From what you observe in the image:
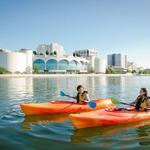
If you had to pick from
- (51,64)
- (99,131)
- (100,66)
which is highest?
(51,64)

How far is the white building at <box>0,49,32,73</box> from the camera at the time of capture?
425 ft

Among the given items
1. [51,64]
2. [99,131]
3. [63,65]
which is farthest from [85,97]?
[63,65]

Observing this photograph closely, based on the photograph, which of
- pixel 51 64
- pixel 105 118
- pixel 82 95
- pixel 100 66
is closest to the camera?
pixel 105 118

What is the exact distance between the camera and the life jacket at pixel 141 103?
11.7 metres

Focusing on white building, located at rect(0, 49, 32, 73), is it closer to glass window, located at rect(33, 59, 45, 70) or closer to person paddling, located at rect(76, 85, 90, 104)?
glass window, located at rect(33, 59, 45, 70)

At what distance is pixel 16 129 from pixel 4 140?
1.47 metres

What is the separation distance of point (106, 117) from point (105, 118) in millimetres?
78

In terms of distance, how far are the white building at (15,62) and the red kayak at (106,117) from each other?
122m

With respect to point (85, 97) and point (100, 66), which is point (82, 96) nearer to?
point (85, 97)

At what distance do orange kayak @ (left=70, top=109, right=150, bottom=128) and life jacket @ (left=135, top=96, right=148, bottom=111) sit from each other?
331mm

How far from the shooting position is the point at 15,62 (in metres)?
131

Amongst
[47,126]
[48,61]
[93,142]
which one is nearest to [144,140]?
[93,142]

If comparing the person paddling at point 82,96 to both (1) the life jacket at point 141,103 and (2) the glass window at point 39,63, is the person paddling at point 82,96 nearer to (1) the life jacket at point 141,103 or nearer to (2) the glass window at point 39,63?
(1) the life jacket at point 141,103

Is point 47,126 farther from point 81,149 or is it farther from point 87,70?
point 87,70
